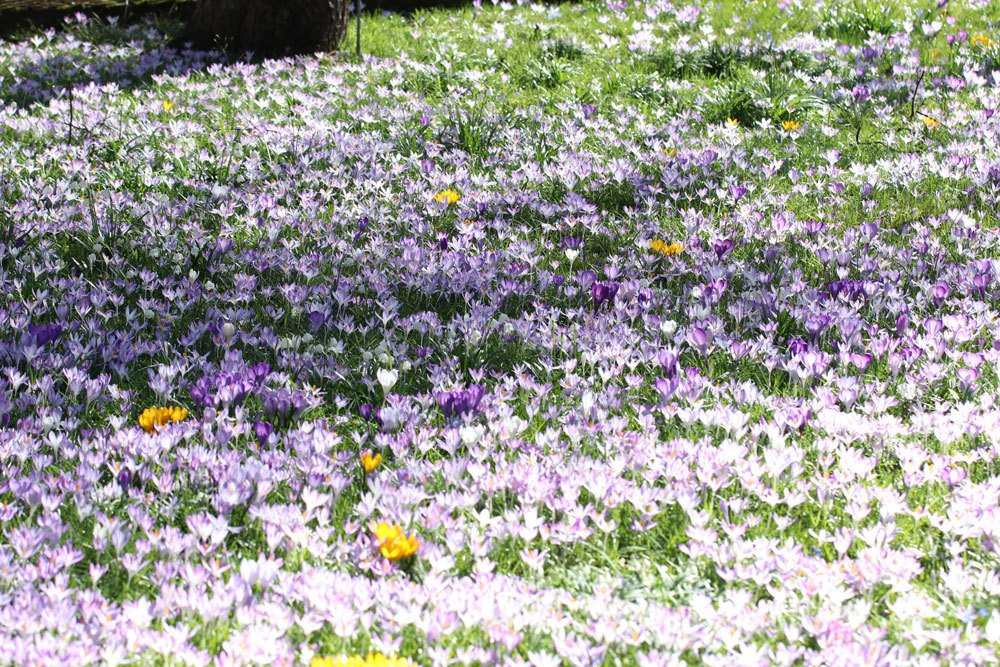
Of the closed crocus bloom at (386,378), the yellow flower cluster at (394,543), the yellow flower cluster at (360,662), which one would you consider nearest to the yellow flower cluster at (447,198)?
the closed crocus bloom at (386,378)

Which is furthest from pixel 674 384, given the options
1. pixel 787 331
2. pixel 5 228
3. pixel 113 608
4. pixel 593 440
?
pixel 5 228

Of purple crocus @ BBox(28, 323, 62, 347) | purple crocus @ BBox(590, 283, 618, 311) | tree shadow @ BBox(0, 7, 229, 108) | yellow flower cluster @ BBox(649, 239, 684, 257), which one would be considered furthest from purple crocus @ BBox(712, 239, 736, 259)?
tree shadow @ BBox(0, 7, 229, 108)

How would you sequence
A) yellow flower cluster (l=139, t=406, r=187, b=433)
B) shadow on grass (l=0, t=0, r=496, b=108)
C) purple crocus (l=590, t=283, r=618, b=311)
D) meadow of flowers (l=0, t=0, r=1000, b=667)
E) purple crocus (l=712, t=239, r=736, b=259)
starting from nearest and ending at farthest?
meadow of flowers (l=0, t=0, r=1000, b=667), yellow flower cluster (l=139, t=406, r=187, b=433), purple crocus (l=590, t=283, r=618, b=311), purple crocus (l=712, t=239, r=736, b=259), shadow on grass (l=0, t=0, r=496, b=108)

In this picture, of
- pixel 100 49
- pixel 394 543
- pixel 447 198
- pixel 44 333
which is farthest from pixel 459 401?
pixel 100 49

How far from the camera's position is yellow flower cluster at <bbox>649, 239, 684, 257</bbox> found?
481cm

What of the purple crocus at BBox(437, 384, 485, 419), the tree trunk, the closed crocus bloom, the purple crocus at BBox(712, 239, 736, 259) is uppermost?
the tree trunk

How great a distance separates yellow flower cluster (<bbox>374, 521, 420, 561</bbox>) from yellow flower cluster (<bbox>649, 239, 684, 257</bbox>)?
269 centimetres

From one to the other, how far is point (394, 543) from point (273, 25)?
736 cm

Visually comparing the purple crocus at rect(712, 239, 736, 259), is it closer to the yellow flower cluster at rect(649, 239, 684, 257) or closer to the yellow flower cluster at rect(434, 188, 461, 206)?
the yellow flower cluster at rect(649, 239, 684, 257)

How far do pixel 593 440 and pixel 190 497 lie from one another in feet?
3.98

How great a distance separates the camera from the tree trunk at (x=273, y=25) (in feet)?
28.8

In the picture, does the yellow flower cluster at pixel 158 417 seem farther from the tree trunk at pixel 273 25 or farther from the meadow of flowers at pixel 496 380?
the tree trunk at pixel 273 25

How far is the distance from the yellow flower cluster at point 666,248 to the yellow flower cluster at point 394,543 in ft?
8.81

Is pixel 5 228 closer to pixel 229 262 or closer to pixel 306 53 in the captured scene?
pixel 229 262
